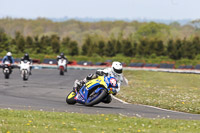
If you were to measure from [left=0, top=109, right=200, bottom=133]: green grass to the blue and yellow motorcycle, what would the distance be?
2.93 m

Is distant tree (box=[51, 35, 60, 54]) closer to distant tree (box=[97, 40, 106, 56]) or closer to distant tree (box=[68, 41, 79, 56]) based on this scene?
distant tree (box=[68, 41, 79, 56])

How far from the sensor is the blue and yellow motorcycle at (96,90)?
46.4ft

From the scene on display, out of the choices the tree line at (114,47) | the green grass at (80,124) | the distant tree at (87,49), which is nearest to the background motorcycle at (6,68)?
the green grass at (80,124)

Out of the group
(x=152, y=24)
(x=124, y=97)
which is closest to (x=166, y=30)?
(x=152, y=24)

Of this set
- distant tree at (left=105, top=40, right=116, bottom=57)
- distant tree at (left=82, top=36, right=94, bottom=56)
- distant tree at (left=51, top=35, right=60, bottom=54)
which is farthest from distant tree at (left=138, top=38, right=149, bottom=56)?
distant tree at (left=51, top=35, right=60, bottom=54)

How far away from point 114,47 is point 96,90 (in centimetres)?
8228

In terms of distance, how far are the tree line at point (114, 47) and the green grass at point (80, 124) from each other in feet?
263

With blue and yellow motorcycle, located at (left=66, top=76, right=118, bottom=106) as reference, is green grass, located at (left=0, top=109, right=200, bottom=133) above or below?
below

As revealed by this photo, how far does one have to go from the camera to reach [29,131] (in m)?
8.50

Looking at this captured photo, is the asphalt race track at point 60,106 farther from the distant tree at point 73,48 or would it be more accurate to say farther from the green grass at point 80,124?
the distant tree at point 73,48

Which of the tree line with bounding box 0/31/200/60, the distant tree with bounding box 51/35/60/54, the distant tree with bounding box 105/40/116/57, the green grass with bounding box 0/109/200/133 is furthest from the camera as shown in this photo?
the distant tree with bounding box 51/35/60/54

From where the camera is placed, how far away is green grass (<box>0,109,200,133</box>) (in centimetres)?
897

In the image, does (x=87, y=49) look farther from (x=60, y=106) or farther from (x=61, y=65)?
(x=60, y=106)

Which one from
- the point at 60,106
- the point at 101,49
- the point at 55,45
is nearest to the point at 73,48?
the point at 55,45
